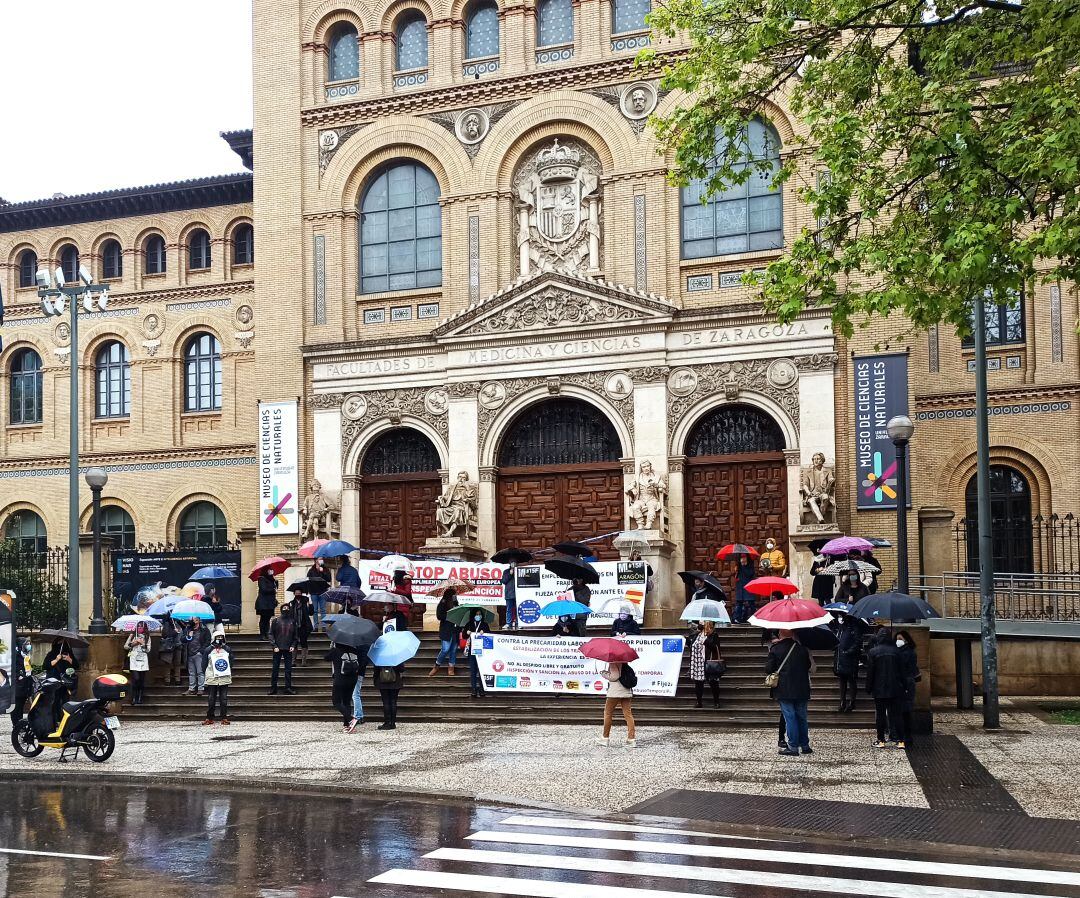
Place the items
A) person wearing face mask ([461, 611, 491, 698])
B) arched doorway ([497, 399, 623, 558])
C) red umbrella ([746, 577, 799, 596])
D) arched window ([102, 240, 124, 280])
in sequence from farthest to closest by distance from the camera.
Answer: arched window ([102, 240, 124, 280])
arched doorway ([497, 399, 623, 558])
person wearing face mask ([461, 611, 491, 698])
red umbrella ([746, 577, 799, 596])

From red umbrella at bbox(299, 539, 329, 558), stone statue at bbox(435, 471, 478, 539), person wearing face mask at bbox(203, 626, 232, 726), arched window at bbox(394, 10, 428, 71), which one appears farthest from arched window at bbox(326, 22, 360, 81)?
person wearing face mask at bbox(203, 626, 232, 726)

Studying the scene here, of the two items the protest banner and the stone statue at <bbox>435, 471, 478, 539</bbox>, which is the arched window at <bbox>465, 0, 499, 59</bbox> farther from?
the protest banner

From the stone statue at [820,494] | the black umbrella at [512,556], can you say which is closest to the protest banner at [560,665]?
the black umbrella at [512,556]

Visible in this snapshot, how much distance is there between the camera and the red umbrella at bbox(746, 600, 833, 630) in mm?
17469

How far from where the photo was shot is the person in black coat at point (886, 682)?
17.8 m

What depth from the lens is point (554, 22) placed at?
32.1m

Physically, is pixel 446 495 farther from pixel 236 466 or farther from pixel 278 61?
pixel 278 61

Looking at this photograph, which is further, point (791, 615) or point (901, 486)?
point (901, 486)

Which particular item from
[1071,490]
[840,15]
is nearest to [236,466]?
[1071,490]

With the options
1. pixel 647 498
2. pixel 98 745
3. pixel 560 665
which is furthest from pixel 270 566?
pixel 98 745

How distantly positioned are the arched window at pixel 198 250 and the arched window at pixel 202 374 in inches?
86.0

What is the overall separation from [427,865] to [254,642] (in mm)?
17435

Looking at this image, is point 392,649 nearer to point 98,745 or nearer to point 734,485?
point 98,745

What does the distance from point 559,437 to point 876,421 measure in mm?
7334
